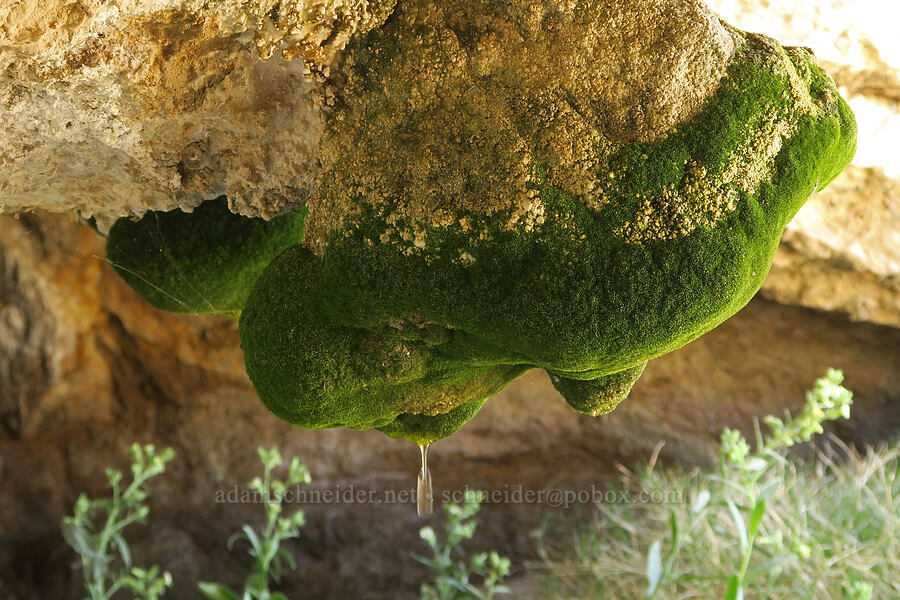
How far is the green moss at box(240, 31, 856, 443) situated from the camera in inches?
29.8

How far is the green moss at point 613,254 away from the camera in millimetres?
758

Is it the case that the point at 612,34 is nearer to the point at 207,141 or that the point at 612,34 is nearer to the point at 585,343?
the point at 585,343

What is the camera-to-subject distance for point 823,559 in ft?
5.86

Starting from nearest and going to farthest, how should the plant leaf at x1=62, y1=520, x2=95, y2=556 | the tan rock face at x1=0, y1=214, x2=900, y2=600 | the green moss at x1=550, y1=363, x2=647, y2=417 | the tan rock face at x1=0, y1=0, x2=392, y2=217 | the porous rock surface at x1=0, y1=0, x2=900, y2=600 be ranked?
1. the tan rock face at x1=0, y1=0, x2=392, y2=217
2. the green moss at x1=550, y1=363, x2=647, y2=417
3. the plant leaf at x1=62, y1=520, x2=95, y2=556
4. the porous rock surface at x1=0, y1=0, x2=900, y2=600
5. the tan rock face at x1=0, y1=214, x2=900, y2=600

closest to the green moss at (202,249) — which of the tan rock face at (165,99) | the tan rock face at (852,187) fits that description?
the tan rock face at (165,99)

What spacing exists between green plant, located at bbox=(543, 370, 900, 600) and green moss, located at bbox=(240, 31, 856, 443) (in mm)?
726

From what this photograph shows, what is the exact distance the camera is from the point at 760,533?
1970 mm

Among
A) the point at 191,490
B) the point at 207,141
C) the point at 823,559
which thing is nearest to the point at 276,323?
the point at 207,141

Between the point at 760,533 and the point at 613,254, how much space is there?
4.95ft

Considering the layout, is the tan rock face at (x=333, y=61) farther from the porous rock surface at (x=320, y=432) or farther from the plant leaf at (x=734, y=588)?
the porous rock surface at (x=320, y=432)

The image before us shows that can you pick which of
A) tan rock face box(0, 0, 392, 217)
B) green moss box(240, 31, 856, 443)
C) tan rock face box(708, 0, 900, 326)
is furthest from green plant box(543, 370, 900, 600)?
tan rock face box(0, 0, 392, 217)

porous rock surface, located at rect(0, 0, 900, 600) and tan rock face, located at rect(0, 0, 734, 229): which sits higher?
tan rock face, located at rect(0, 0, 734, 229)

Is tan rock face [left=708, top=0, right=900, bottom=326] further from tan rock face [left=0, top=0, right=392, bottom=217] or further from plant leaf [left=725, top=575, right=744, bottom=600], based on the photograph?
tan rock face [left=0, top=0, right=392, bottom=217]

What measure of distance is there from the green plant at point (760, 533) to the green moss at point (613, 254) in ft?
2.38
